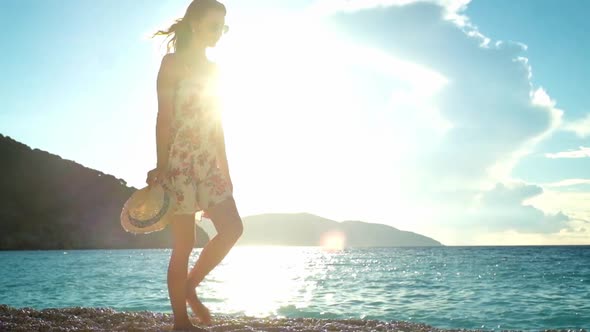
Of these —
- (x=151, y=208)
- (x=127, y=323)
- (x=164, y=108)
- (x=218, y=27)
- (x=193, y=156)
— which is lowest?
(x=127, y=323)

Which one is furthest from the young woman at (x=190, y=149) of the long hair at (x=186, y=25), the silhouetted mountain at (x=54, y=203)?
the silhouetted mountain at (x=54, y=203)

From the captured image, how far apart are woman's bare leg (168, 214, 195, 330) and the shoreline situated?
0.74 m

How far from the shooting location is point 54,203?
118 metres

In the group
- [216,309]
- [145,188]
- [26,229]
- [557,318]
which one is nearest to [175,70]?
[145,188]

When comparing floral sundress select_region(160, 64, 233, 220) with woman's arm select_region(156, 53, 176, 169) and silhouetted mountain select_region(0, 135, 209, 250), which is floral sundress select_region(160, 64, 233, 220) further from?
silhouetted mountain select_region(0, 135, 209, 250)

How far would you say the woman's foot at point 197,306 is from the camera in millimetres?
Answer: 5238

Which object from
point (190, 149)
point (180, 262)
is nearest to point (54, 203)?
point (180, 262)

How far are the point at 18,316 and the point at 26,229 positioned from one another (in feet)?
380

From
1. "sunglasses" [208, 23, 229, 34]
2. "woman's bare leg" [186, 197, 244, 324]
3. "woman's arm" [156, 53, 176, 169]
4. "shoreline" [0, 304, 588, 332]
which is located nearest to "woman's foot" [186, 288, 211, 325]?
"shoreline" [0, 304, 588, 332]

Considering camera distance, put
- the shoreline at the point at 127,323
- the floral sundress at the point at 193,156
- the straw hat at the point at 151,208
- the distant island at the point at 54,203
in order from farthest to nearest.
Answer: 1. the distant island at the point at 54,203
2. the shoreline at the point at 127,323
3. the floral sundress at the point at 193,156
4. the straw hat at the point at 151,208

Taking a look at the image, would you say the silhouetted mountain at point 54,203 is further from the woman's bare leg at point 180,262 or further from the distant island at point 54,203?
the woman's bare leg at point 180,262

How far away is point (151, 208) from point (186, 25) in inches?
61.7

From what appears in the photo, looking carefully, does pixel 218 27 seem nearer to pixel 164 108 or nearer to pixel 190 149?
pixel 164 108

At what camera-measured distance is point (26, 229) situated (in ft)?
368
